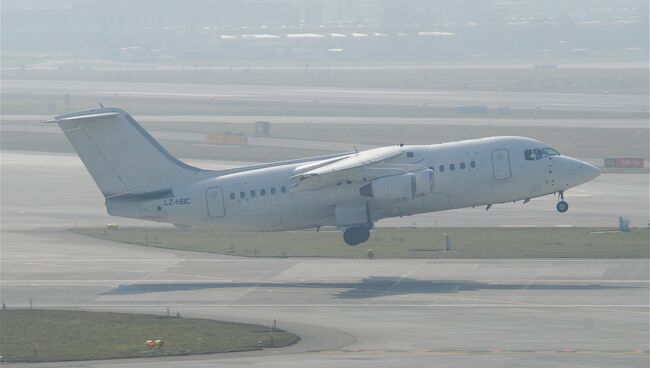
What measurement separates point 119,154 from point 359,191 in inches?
428

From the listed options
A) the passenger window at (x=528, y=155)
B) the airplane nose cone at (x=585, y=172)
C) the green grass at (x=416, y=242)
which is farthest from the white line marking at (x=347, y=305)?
the airplane nose cone at (x=585, y=172)

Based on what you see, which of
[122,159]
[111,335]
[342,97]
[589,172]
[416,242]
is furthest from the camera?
[342,97]

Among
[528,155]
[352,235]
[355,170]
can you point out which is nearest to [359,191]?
[355,170]

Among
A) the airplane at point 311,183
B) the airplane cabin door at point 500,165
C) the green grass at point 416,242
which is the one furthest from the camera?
the green grass at point 416,242

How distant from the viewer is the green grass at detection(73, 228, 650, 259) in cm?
5781

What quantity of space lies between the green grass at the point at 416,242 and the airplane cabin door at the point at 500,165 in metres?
4.02

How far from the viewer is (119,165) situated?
2159 inches

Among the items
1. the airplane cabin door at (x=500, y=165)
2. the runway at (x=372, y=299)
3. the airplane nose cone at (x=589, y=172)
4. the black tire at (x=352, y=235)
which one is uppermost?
the airplane cabin door at (x=500, y=165)

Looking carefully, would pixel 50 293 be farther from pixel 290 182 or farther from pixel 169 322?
pixel 290 182

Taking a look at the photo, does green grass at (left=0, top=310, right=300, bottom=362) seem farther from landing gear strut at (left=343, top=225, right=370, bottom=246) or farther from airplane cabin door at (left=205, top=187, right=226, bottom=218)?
landing gear strut at (left=343, top=225, right=370, bottom=246)

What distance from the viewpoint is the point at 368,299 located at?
47062 millimetres

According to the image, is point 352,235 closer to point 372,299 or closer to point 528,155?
point 528,155

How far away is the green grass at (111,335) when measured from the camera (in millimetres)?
38125

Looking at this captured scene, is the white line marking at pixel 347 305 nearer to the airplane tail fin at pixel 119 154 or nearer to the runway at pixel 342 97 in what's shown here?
the airplane tail fin at pixel 119 154
